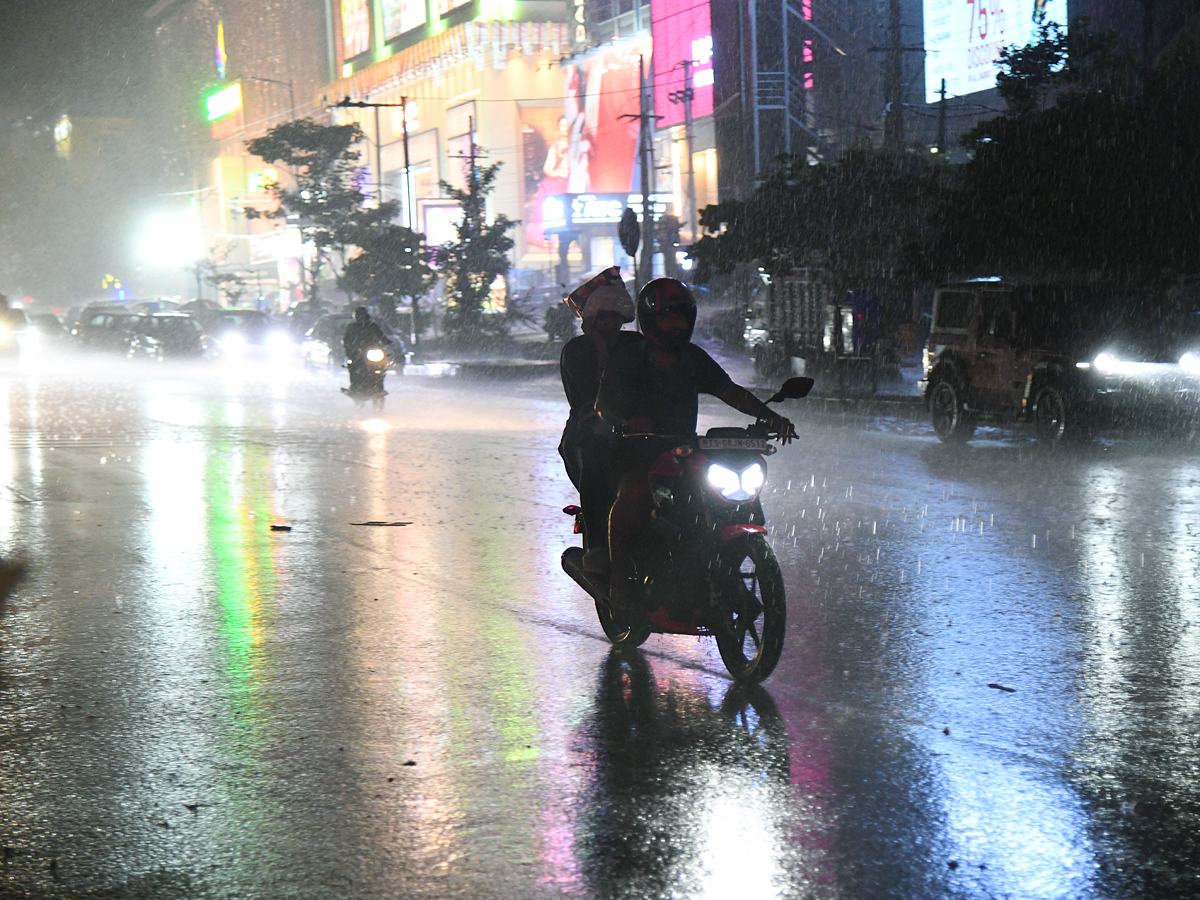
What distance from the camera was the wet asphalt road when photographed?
149 inches

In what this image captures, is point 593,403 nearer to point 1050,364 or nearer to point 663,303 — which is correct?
point 663,303

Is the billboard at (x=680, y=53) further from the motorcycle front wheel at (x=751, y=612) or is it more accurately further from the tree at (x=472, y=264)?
the motorcycle front wheel at (x=751, y=612)

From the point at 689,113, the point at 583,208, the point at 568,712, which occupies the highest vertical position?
the point at 689,113

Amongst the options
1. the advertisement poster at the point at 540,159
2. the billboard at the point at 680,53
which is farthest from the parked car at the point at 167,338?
the advertisement poster at the point at 540,159

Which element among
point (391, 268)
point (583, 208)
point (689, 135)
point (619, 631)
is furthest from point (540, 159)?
point (619, 631)

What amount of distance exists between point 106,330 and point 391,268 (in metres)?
9.32

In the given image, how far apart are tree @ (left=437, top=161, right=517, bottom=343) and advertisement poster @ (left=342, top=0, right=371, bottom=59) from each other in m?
71.0

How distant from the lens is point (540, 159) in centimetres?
9019

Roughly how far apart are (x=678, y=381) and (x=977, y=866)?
8.41 ft

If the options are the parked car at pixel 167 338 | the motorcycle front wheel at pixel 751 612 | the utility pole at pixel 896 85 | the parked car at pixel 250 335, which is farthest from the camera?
the parked car at pixel 250 335

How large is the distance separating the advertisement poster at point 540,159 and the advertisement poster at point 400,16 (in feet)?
51.1

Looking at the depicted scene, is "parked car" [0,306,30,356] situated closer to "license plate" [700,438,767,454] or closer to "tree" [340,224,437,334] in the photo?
"tree" [340,224,437,334]

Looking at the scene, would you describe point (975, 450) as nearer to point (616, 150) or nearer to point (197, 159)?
point (616, 150)

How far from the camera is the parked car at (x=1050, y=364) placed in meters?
14.7
